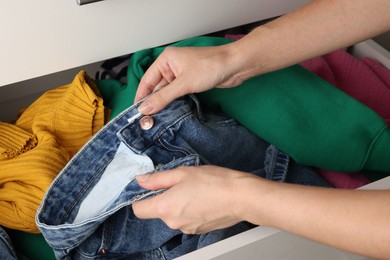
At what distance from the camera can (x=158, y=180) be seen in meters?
0.55

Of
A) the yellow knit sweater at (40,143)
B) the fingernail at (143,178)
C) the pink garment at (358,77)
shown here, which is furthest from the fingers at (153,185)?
the pink garment at (358,77)

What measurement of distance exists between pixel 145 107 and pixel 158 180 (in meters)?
0.10

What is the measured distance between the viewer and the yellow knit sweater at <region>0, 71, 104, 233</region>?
2.06 ft

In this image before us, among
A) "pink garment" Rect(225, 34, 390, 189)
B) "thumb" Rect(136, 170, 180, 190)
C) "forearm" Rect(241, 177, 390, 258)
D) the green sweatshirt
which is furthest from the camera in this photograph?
"pink garment" Rect(225, 34, 390, 189)

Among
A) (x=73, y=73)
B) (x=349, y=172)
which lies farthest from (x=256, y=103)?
(x=73, y=73)

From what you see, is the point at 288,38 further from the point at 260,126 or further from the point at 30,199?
the point at 30,199

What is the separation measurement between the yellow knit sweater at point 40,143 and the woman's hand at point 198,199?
0.15 meters

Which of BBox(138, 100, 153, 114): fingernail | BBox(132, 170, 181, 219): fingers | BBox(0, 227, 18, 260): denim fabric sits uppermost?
BBox(138, 100, 153, 114): fingernail

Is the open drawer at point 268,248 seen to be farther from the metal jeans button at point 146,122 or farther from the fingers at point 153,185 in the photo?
the metal jeans button at point 146,122

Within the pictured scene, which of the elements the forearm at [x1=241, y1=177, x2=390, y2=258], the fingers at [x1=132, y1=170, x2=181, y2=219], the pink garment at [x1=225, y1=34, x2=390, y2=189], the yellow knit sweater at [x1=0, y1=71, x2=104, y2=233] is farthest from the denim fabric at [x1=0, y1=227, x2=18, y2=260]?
the pink garment at [x1=225, y1=34, x2=390, y2=189]

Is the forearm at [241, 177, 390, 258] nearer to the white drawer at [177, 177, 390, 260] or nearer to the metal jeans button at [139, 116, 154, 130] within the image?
the white drawer at [177, 177, 390, 260]

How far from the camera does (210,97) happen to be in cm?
69

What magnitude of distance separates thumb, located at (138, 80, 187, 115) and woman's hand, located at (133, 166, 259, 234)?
0.10 m

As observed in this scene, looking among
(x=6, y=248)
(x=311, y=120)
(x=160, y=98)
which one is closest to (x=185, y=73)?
(x=160, y=98)
